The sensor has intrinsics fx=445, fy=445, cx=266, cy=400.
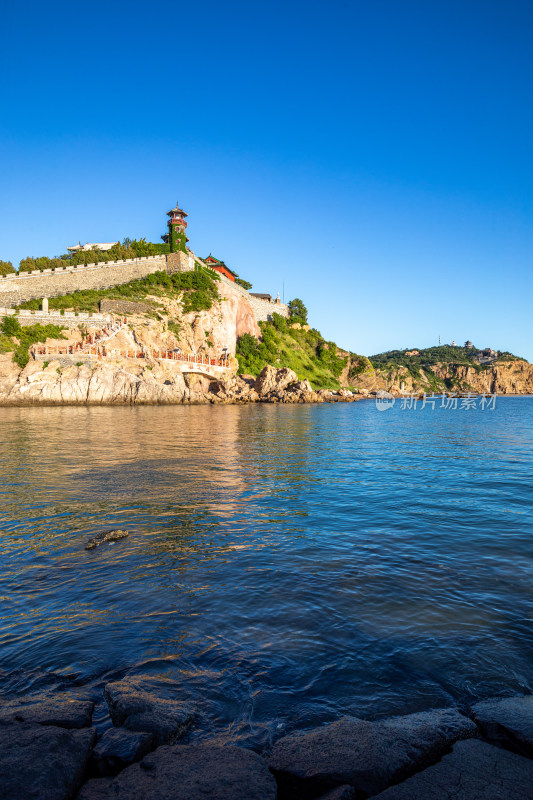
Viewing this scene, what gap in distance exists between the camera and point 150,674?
4.88 meters

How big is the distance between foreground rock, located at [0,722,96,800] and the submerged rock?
5.24 metres

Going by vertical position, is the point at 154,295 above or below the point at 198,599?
above

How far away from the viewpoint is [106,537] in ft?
29.5

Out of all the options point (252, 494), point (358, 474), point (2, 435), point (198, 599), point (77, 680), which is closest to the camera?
point (77, 680)

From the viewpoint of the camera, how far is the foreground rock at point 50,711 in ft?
12.2

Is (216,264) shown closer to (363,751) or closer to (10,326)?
(10,326)

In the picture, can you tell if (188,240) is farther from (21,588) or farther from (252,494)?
(21,588)

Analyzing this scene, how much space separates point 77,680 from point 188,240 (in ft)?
278

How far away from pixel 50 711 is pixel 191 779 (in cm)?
154

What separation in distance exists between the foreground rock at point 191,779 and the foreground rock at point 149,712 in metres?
0.30

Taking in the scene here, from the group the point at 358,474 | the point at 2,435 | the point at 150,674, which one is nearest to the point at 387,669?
the point at 150,674

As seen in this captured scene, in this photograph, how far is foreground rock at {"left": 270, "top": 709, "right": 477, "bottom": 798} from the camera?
3.17 m

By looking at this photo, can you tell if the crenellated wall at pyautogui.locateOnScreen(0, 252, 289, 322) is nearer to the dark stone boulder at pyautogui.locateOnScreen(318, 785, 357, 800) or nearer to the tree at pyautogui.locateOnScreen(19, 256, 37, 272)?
the tree at pyautogui.locateOnScreen(19, 256, 37, 272)
